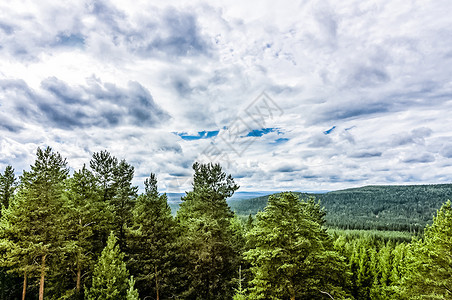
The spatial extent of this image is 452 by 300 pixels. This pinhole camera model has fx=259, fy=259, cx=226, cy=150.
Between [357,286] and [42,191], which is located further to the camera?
[357,286]

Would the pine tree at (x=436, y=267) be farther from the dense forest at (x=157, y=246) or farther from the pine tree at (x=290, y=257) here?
the pine tree at (x=290, y=257)

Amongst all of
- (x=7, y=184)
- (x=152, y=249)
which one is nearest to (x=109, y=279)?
(x=152, y=249)

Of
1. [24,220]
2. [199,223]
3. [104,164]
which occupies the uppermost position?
[104,164]

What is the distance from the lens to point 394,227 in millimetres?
133875

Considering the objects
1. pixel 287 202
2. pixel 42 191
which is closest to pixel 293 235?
pixel 287 202

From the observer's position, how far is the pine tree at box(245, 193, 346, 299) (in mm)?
18734

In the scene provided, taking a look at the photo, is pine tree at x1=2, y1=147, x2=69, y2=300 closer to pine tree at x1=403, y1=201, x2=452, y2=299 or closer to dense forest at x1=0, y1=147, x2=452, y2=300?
dense forest at x1=0, y1=147, x2=452, y2=300

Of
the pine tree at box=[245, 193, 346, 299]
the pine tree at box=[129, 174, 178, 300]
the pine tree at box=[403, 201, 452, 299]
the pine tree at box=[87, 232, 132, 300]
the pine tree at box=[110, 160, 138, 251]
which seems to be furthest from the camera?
the pine tree at box=[110, 160, 138, 251]

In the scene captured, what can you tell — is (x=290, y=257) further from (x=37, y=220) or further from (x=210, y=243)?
(x=37, y=220)

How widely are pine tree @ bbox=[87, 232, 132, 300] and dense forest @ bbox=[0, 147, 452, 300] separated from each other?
0.25 ft

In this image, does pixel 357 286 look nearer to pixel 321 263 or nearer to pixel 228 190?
pixel 321 263

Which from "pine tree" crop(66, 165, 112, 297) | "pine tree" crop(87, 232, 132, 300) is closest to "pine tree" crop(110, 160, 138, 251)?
"pine tree" crop(66, 165, 112, 297)

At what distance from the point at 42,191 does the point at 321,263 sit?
22.9 meters

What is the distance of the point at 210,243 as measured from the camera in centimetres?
2447
